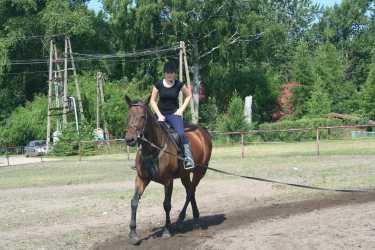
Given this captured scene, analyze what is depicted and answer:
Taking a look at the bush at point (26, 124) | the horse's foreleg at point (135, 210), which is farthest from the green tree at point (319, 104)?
the horse's foreleg at point (135, 210)

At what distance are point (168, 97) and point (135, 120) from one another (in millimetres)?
1373

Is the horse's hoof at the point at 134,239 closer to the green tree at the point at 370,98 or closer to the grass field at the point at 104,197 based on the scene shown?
the grass field at the point at 104,197

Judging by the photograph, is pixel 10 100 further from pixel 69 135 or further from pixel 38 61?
pixel 69 135

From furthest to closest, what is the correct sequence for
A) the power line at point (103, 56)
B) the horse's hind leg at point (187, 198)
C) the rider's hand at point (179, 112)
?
the power line at point (103, 56) → the horse's hind leg at point (187, 198) → the rider's hand at point (179, 112)

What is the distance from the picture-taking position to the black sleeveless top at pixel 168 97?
9859mm

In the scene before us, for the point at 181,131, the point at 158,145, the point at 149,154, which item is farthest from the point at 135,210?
the point at 181,131

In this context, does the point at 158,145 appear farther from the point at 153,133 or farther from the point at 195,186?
the point at 195,186

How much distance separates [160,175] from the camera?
368 inches

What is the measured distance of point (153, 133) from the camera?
9.26 meters

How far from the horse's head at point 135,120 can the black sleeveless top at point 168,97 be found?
0.87 meters

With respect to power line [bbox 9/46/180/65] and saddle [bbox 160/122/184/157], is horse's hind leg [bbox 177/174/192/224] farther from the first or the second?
power line [bbox 9/46/180/65]

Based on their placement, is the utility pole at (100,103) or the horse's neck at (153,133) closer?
the horse's neck at (153,133)

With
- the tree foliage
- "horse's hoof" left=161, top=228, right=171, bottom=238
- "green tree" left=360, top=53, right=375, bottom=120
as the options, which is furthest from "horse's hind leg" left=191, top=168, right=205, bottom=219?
"green tree" left=360, top=53, right=375, bottom=120

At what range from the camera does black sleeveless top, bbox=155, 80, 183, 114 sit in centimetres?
986
